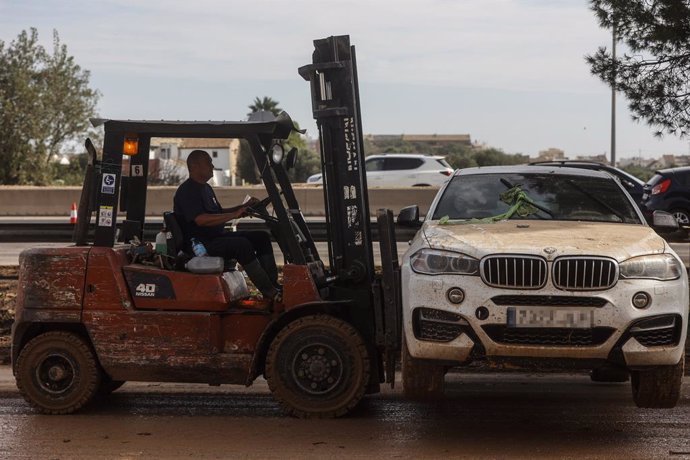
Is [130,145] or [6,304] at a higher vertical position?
[130,145]

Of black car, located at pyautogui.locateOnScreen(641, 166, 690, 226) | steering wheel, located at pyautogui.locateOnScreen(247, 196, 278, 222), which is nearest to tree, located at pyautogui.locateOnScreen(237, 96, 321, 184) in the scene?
steering wheel, located at pyautogui.locateOnScreen(247, 196, 278, 222)

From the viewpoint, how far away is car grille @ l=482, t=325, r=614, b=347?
6.85 m

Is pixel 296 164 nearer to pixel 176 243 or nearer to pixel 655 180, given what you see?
pixel 176 243

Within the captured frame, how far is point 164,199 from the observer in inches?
1140

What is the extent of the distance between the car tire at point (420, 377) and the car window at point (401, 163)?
27164 mm

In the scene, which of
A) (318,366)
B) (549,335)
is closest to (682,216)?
(318,366)

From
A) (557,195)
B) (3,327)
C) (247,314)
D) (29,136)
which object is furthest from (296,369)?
(29,136)

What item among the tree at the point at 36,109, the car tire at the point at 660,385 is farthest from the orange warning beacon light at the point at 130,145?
the tree at the point at 36,109

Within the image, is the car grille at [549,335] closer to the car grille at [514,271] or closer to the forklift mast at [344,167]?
the car grille at [514,271]

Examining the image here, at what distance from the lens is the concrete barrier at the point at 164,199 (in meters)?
27.8

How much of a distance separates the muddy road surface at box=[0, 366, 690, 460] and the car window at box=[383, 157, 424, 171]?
83.8 feet

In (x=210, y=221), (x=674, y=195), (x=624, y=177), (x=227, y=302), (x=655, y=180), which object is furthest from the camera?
(x=624, y=177)

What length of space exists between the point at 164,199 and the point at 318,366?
71.8ft

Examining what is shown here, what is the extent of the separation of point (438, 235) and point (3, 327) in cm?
599
